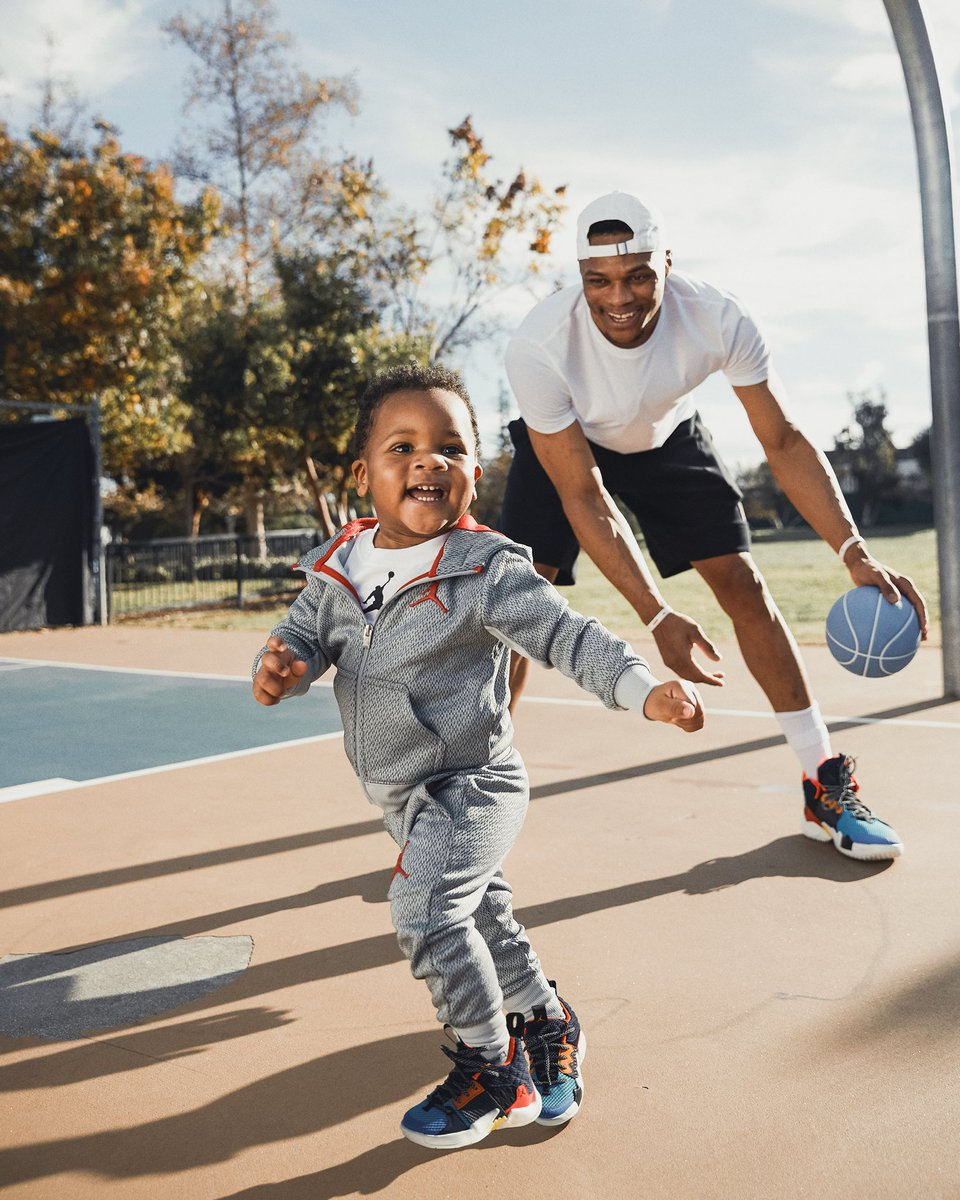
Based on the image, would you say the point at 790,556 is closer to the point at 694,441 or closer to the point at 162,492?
the point at 162,492

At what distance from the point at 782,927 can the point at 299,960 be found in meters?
1.36

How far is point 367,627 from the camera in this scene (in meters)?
2.49

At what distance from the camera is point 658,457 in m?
4.24

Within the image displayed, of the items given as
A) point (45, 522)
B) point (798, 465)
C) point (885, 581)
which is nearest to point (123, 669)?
point (45, 522)

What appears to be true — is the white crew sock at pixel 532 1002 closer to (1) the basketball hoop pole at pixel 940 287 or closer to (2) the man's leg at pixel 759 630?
(2) the man's leg at pixel 759 630

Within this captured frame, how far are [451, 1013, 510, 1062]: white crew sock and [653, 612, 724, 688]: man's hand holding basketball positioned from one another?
78cm

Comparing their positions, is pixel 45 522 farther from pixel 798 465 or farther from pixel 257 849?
pixel 798 465

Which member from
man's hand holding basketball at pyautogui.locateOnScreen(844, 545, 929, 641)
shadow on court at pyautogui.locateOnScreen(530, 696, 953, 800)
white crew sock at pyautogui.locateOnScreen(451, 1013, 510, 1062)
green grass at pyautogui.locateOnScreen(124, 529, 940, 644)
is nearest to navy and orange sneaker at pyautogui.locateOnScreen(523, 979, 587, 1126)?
white crew sock at pyautogui.locateOnScreen(451, 1013, 510, 1062)

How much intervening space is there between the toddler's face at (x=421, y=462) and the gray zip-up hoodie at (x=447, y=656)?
8 centimetres

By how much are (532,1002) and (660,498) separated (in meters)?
2.23

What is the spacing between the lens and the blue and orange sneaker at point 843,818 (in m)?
3.92

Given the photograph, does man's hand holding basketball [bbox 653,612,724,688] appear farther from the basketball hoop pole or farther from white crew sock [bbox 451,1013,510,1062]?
the basketball hoop pole

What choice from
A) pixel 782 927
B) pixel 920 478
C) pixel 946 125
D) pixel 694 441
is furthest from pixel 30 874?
pixel 920 478

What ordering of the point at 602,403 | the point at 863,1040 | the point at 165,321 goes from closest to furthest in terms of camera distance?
the point at 863,1040
the point at 602,403
the point at 165,321
